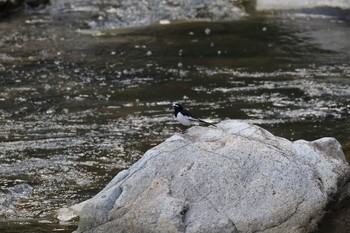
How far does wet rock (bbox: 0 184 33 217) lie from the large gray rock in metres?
1.75

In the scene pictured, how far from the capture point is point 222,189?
6.92 m

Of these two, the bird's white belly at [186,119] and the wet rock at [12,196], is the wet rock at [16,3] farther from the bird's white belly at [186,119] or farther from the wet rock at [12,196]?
the bird's white belly at [186,119]

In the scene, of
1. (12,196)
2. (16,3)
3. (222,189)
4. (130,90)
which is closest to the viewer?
(222,189)

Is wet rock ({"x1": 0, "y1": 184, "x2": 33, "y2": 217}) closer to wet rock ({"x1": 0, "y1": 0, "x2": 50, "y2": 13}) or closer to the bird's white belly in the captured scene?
the bird's white belly

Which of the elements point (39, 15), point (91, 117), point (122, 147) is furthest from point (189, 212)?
point (39, 15)

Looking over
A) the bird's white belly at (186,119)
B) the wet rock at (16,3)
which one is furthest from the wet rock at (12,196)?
the wet rock at (16,3)

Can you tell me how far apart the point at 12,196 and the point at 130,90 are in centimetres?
467

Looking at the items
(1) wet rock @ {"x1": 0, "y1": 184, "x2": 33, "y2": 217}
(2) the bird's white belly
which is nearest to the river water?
(1) wet rock @ {"x1": 0, "y1": 184, "x2": 33, "y2": 217}

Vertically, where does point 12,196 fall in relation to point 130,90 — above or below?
above

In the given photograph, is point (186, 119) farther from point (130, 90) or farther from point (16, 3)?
point (16, 3)

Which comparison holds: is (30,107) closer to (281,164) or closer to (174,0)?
(281,164)

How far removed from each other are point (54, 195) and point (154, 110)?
352 cm

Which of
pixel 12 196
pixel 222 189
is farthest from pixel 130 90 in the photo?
pixel 222 189

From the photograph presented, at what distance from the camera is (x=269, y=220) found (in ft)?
22.0
